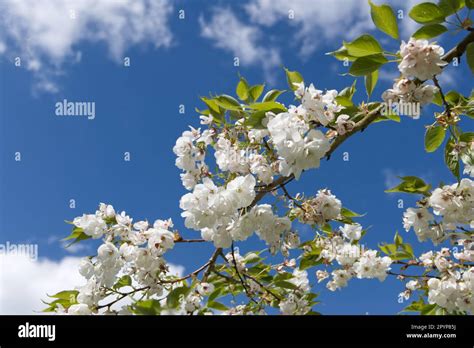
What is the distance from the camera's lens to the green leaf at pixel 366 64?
1.66m

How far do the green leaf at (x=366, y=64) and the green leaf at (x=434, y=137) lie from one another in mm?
436

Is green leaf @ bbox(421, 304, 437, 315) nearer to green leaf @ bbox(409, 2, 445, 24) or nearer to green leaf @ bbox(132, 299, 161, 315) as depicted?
green leaf @ bbox(409, 2, 445, 24)

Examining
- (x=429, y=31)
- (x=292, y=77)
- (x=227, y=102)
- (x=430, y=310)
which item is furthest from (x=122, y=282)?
(x=429, y=31)

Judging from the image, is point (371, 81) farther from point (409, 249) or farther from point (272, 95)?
point (409, 249)

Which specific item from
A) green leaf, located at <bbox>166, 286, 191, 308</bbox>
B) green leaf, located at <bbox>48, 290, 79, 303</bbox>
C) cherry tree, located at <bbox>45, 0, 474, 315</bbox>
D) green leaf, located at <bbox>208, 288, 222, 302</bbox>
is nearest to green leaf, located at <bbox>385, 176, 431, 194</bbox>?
cherry tree, located at <bbox>45, 0, 474, 315</bbox>

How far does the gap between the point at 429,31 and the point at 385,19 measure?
0.15m

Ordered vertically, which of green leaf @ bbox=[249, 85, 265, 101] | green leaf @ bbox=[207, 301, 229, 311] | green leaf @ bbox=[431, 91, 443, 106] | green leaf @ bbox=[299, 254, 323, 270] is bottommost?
green leaf @ bbox=[207, 301, 229, 311]

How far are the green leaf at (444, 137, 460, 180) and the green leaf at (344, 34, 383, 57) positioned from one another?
612mm

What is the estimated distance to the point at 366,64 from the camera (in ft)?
5.48

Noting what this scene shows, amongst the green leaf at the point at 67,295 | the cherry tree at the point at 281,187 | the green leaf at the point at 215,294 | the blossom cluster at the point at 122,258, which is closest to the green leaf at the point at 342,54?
the cherry tree at the point at 281,187

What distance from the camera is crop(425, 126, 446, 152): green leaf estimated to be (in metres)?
1.97
